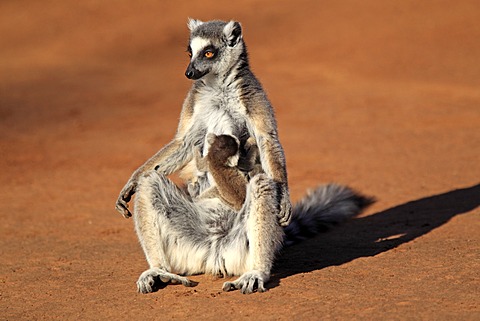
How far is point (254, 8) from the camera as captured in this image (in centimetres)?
2780

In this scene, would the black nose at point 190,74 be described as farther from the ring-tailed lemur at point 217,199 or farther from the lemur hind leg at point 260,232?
the lemur hind leg at point 260,232

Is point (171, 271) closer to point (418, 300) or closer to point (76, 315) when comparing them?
point (76, 315)

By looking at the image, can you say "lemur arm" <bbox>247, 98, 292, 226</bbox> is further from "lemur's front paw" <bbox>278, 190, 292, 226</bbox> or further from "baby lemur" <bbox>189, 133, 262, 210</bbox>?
"baby lemur" <bbox>189, 133, 262, 210</bbox>

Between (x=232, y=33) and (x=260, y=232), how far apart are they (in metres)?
2.03

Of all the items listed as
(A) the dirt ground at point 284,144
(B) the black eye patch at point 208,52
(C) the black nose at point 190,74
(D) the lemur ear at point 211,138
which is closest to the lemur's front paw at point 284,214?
(A) the dirt ground at point 284,144

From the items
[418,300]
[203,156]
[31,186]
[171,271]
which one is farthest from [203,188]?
[31,186]

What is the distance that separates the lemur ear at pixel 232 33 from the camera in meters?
7.04

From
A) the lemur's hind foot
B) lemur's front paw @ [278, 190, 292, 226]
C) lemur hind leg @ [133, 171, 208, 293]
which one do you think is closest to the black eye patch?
lemur hind leg @ [133, 171, 208, 293]

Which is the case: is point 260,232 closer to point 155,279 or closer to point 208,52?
point 155,279

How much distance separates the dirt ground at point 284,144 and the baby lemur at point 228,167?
771 millimetres

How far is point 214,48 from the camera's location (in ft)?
22.9

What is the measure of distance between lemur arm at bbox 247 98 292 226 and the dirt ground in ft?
2.70

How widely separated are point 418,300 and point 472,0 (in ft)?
73.9

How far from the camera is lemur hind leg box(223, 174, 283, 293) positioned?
20.1 ft
